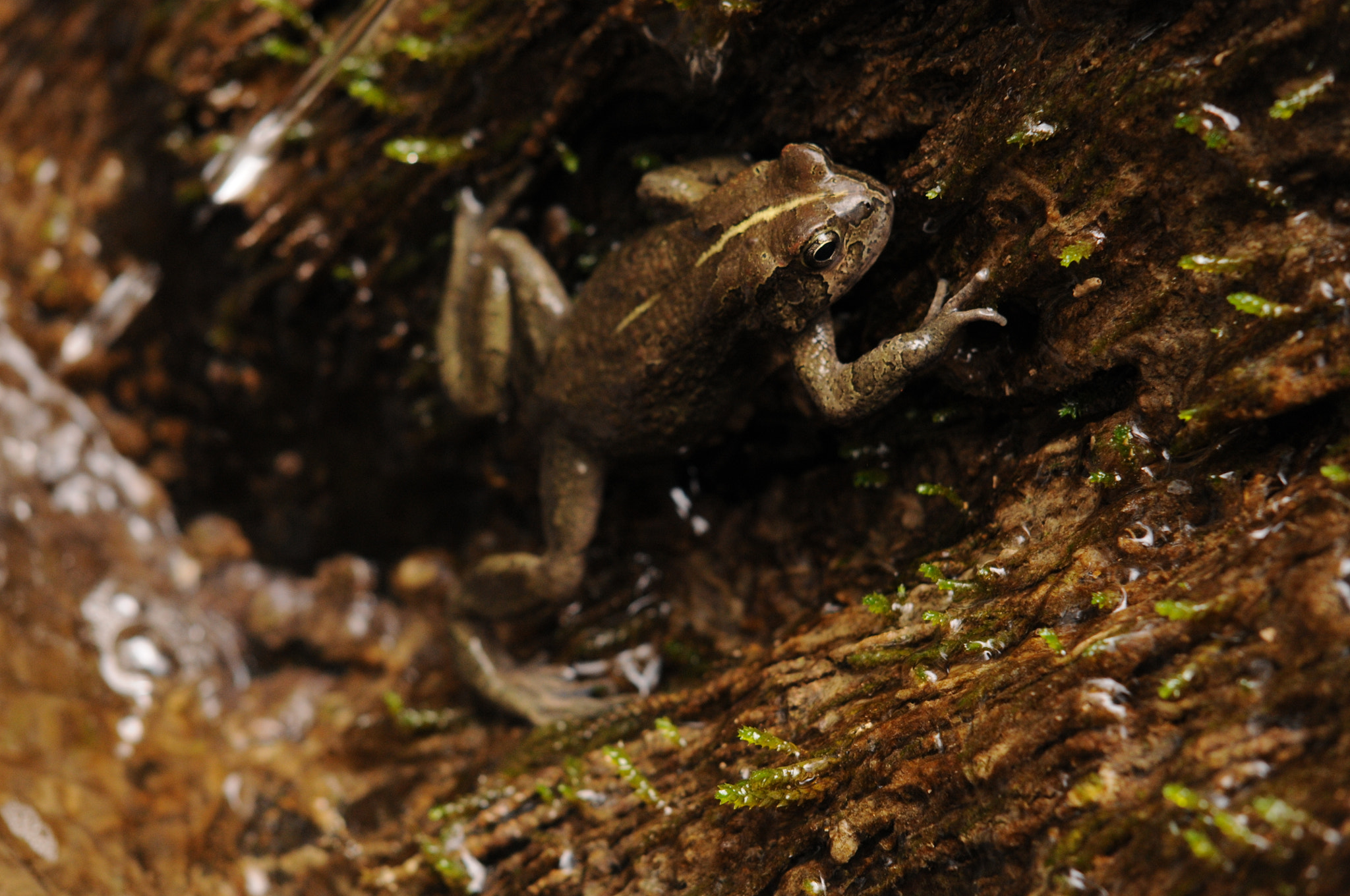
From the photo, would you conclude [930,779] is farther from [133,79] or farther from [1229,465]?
[133,79]

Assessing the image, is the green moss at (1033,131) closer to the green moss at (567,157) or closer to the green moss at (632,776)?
the green moss at (567,157)

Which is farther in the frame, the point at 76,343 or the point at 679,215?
the point at 76,343

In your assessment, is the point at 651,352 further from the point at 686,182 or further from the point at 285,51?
the point at 285,51

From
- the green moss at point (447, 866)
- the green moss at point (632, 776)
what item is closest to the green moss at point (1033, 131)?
the green moss at point (632, 776)

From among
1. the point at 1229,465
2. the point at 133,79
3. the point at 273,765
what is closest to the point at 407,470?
the point at 273,765

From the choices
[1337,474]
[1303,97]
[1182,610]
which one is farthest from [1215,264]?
[1182,610]

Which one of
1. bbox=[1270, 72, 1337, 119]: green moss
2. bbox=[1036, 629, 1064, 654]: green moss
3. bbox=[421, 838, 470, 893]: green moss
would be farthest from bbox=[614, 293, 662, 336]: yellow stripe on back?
bbox=[421, 838, 470, 893]: green moss
